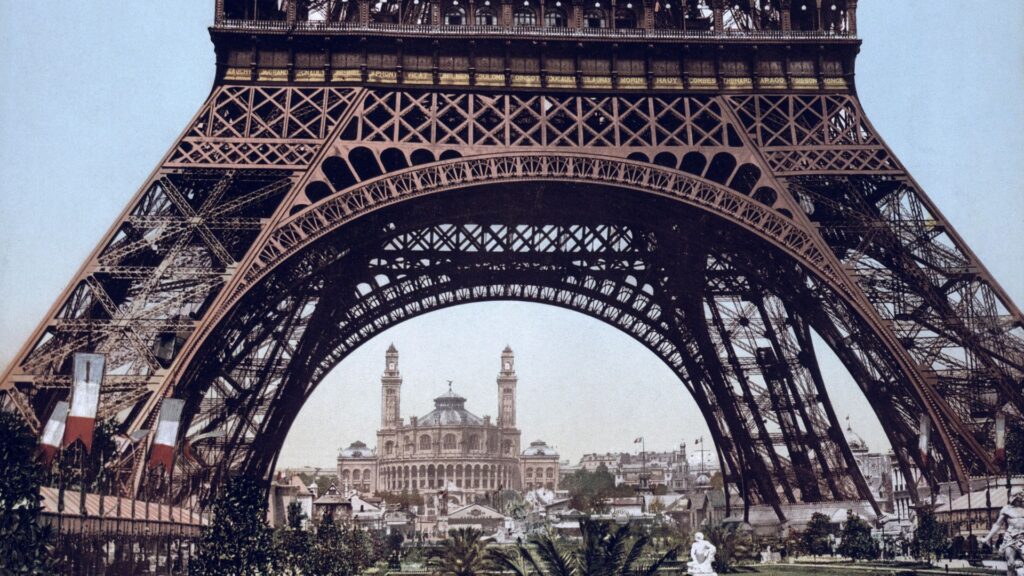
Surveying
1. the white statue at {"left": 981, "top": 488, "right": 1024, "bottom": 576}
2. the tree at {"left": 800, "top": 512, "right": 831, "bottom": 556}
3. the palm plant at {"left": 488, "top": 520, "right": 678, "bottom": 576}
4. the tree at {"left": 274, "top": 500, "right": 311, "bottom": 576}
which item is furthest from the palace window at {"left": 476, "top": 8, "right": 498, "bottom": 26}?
the white statue at {"left": 981, "top": 488, "right": 1024, "bottom": 576}

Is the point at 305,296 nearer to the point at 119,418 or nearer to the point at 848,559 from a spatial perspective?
the point at 119,418

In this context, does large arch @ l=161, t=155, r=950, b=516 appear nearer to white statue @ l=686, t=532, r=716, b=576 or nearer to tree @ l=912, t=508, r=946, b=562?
tree @ l=912, t=508, r=946, b=562

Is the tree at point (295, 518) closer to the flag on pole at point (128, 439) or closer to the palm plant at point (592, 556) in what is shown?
the flag on pole at point (128, 439)

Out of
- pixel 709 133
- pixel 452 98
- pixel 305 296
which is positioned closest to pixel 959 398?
pixel 709 133

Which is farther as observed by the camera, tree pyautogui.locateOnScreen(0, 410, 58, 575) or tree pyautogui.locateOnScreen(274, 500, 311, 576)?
tree pyautogui.locateOnScreen(274, 500, 311, 576)

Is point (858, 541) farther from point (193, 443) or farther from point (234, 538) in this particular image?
point (193, 443)

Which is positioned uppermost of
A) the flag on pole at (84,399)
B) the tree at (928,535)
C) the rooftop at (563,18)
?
the rooftop at (563,18)

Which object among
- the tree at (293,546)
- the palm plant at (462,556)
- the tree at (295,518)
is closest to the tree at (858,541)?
the palm plant at (462,556)
